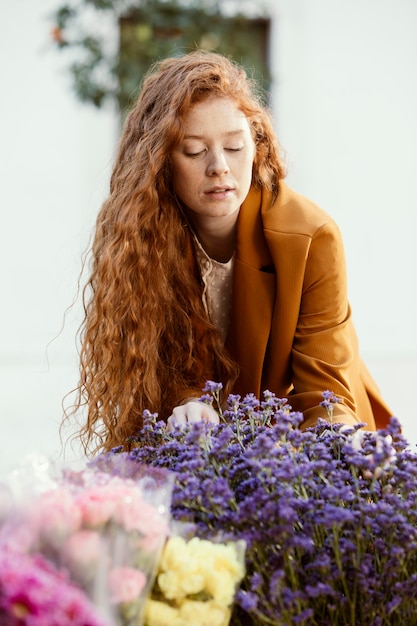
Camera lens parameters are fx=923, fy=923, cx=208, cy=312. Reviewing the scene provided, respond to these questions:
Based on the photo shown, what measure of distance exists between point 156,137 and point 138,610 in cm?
127

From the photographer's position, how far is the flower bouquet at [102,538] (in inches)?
33.1

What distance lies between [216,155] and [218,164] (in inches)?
0.8

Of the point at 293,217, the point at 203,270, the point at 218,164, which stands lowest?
the point at 203,270

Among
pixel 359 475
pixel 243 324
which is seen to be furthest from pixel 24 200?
pixel 359 475

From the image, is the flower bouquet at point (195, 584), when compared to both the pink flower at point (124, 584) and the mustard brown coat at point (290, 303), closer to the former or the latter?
the pink flower at point (124, 584)

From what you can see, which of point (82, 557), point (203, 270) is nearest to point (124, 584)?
point (82, 557)

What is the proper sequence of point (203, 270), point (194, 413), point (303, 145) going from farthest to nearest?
point (303, 145), point (203, 270), point (194, 413)

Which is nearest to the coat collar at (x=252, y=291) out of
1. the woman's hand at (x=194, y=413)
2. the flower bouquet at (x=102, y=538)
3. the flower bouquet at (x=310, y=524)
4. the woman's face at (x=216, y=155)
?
the woman's face at (x=216, y=155)

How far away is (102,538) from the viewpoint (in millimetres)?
874

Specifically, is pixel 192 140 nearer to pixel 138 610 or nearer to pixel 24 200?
pixel 138 610

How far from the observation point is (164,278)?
205cm

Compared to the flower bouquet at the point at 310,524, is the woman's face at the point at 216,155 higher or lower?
higher

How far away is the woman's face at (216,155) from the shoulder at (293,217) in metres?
0.11

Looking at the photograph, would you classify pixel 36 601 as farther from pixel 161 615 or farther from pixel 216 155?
pixel 216 155
